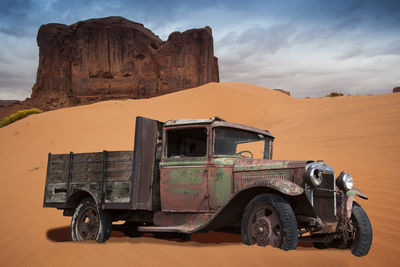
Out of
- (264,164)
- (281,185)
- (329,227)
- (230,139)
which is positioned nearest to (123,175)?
(230,139)

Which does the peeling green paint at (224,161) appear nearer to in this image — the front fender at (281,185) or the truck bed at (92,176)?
the front fender at (281,185)

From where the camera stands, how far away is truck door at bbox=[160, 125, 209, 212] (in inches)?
221

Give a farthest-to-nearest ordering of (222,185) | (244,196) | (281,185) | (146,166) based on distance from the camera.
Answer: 1. (146,166)
2. (222,185)
3. (244,196)
4. (281,185)

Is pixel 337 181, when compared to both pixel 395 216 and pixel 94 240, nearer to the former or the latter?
pixel 395 216

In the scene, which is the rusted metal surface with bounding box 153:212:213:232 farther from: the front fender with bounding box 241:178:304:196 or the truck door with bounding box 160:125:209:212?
the front fender with bounding box 241:178:304:196

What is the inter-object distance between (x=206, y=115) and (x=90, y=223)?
707 inches

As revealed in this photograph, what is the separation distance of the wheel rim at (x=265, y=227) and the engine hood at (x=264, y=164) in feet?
1.93

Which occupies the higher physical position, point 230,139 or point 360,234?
point 230,139

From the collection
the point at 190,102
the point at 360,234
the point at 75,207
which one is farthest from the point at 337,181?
the point at 190,102

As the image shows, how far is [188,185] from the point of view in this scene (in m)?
5.74

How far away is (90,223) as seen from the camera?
661cm

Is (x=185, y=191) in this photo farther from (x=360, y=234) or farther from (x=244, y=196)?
(x=360, y=234)

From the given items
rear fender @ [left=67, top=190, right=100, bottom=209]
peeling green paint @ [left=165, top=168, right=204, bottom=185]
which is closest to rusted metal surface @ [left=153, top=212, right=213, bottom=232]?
peeling green paint @ [left=165, top=168, right=204, bottom=185]

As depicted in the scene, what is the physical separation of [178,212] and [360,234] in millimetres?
2616
